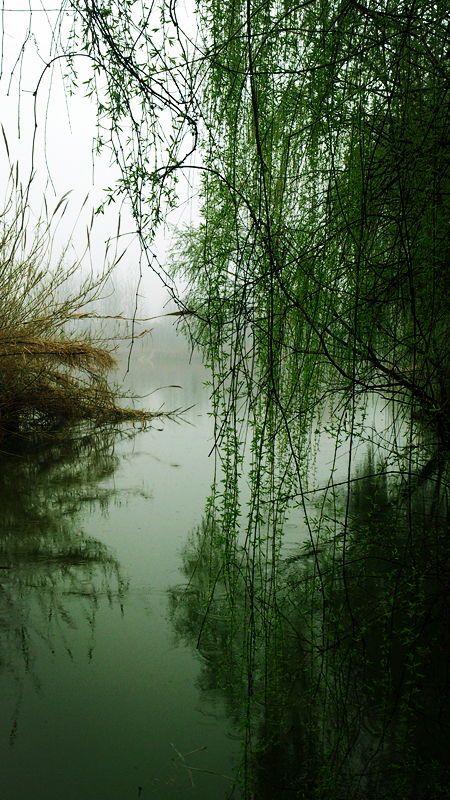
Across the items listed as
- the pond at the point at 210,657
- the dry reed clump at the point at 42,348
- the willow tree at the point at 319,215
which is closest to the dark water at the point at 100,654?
the pond at the point at 210,657

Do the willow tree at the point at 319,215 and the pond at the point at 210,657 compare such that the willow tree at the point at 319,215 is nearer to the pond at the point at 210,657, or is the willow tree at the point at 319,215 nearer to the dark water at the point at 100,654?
the pond at the point at 210,657

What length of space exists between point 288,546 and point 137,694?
3.71 ft

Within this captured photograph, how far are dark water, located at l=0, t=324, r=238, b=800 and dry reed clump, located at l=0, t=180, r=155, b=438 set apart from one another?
127 cm

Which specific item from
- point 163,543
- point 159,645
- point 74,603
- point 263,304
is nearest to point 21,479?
point 163,543

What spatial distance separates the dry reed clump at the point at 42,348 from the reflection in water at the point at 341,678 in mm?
2434

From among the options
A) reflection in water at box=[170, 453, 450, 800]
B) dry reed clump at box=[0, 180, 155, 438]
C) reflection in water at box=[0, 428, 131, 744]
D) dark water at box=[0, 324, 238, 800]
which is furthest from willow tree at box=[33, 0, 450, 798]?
dry reed clump at box=[0, 180, 155, 438]

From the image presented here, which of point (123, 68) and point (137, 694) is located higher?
point (123, 68)

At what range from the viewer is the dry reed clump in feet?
14.0

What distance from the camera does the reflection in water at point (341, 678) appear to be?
1.11 meters

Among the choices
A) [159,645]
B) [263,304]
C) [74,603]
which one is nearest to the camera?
[263,304]

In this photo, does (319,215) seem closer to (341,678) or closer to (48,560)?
(341,678)

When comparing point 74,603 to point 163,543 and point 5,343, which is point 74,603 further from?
point 5,343

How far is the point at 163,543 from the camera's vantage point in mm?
2719

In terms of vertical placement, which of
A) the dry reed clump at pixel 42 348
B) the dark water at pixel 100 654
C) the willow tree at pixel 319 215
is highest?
the dry reed clump at pixel 42 348
